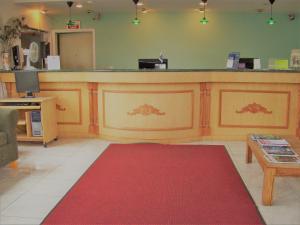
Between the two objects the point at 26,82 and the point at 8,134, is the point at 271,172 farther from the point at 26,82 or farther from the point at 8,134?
the point at 26,82

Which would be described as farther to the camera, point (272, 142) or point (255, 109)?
point (255, 109)

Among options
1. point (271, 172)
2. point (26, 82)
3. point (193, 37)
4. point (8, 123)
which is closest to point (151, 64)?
point (26, 82)

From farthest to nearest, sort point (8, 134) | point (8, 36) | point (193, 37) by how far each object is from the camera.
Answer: point (193, 37) < point (8, 36) < point (8, 134)

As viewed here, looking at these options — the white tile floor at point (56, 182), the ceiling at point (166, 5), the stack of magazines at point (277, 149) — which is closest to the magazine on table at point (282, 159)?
the stack of magazines at point (277, 149)

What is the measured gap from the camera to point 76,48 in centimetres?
986

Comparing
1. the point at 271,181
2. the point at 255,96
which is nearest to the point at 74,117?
the point at 255,96

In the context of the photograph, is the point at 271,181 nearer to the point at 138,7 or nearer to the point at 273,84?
the point at 273,84

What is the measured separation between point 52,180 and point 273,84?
352cm

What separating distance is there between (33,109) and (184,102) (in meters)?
2.27

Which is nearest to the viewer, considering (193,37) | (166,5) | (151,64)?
(151,64)

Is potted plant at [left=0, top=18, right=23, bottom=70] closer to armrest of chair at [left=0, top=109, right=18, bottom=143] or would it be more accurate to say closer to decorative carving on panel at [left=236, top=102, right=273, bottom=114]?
armrest of chair at [left=0, top=109, right=18, bottom=143]

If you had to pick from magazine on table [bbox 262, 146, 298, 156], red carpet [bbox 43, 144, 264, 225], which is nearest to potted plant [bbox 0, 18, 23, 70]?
red carpet [bbox 43, 144, 264, 225]

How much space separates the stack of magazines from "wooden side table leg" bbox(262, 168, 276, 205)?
0.47 ft

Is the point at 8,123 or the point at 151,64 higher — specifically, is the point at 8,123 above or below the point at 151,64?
below
